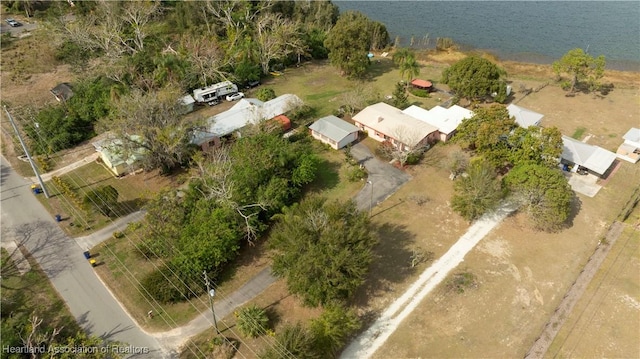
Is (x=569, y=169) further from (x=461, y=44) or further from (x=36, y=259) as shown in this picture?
(x=36, y=259)

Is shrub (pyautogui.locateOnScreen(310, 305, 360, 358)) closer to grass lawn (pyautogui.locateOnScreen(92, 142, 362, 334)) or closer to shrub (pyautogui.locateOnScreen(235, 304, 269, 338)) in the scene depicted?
shrub (pyautogui.locateOnScreen(235, 304, 269, 338))

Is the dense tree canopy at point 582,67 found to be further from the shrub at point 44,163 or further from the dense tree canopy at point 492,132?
the shrub at point 44,163

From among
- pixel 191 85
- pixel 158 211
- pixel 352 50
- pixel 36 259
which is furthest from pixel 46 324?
pixel 352 50

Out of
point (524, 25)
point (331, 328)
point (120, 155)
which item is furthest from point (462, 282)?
point (524, 25)

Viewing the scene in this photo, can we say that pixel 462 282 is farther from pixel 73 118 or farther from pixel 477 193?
pixel 73 118

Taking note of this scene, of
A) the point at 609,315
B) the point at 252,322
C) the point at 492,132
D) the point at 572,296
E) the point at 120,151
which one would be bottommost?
the point at 609,315

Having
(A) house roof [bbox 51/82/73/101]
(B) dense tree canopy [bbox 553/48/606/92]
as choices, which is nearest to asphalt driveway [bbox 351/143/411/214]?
(B) dense tree canopy [bbox 553/48/606/92]
